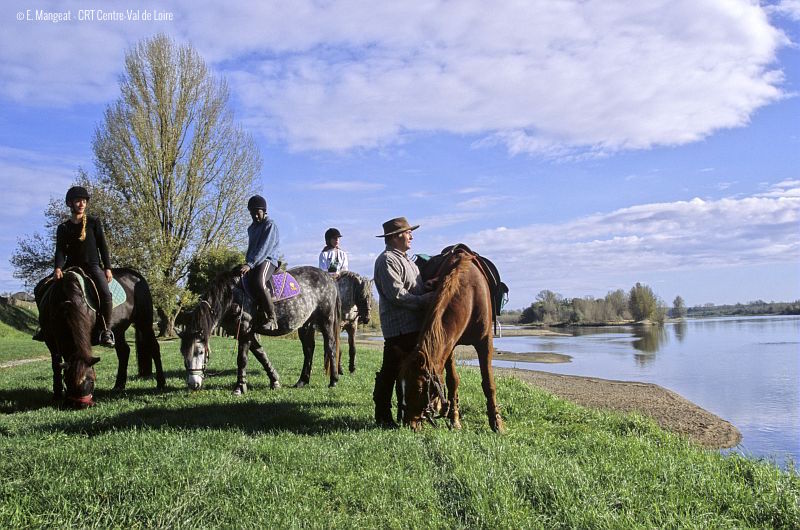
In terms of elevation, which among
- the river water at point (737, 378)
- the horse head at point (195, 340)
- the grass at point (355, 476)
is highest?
the horse head at point (195, 340)

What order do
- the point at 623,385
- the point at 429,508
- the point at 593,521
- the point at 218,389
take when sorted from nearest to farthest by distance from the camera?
the point at 593,521 < the point at 429,508 < the point at 218,389 < the point at 623,385

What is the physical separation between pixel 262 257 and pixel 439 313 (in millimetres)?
3610

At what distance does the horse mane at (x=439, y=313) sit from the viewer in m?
4.73

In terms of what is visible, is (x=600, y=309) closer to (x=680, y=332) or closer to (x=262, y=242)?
(x=680, y=332)

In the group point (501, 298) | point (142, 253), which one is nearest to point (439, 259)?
point (501, 298)

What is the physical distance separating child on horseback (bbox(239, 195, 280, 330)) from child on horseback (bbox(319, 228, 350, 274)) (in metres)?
2.93

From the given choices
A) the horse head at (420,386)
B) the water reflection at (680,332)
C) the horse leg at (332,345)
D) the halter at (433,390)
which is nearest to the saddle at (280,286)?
the horse leg at (332,345)

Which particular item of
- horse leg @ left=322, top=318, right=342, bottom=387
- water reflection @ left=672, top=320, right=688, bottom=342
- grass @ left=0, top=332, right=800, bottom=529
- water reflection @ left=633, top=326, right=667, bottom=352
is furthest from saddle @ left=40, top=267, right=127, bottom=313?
water reflection @ left=672, top=320, right=688, bottom=342

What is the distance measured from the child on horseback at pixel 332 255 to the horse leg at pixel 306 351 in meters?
1.94

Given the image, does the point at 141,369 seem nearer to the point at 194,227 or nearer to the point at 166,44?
the point at 194,227

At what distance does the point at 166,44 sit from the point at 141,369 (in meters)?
25.4

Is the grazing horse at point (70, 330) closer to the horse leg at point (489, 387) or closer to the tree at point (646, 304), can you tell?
the horse leg at point (489, 387)

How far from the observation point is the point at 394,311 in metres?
5.47

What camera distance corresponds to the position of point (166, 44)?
28.5 m
